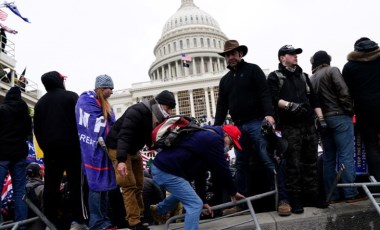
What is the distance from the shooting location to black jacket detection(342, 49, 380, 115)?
13.2ft

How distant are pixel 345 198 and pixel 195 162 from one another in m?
2.11

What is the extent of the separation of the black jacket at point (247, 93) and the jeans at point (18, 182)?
276 cm

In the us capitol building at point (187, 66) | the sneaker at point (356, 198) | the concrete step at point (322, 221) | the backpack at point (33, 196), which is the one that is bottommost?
the concrete step at point (322, 221)

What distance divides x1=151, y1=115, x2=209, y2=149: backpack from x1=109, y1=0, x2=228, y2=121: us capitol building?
51.5m

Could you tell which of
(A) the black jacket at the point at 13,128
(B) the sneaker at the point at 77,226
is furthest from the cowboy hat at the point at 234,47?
(A) the black jacket at the point at 13,128

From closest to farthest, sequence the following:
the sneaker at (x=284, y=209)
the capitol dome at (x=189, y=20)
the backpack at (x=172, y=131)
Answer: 1. the backpack at (x=172, y=131)
2. the sneaker at (x=284, y=209)
3. the capitol dome at (x=189, y=20)

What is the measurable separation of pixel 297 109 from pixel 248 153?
768mm

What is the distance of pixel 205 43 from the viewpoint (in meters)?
71.1

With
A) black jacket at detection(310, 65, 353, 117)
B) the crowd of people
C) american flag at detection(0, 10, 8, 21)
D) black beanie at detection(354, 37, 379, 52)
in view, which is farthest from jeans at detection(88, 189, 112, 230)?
american flag at detection(0, 10, 8, 21)

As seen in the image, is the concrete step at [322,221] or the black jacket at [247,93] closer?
the concrete step at [322,221]

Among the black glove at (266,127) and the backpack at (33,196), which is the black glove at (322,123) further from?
the backpack at (33,196)

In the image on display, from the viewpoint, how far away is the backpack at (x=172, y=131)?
2957 millimetres

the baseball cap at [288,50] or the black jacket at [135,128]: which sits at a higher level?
the baseball cap at [288,50]

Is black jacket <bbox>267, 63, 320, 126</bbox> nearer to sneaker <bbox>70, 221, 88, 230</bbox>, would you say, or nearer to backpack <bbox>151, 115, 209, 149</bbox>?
backpack <bbox>151, 115, 209, 149</bbox>
